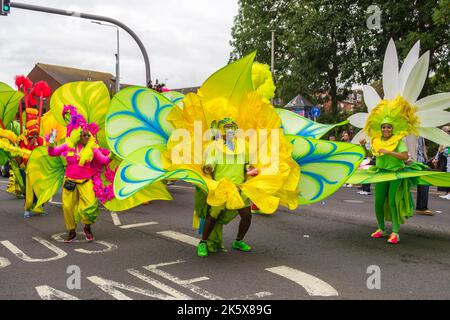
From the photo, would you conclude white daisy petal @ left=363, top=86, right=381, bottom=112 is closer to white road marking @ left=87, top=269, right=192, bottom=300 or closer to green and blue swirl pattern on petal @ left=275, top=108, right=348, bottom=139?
green and blue swirl pattern on petal @ left=275, top=108, right=348, bottom=139

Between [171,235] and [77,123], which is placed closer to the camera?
[77,123]

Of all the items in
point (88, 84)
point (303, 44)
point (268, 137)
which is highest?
point (303, 44)

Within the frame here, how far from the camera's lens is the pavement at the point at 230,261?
154 inches

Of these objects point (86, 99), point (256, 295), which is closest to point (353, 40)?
point (86, 99)

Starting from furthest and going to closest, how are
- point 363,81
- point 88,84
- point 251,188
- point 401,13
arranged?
1. point 363,81
2. point 401,13
3. point 88,84
4. point 251,188

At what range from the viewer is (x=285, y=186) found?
4594 mm

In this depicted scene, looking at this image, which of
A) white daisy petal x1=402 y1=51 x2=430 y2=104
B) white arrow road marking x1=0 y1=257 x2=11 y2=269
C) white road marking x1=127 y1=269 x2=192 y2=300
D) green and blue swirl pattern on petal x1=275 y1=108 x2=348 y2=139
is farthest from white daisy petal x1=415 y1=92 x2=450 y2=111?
white arrow road marking x1=0 y1=257 x2=11 y2=269

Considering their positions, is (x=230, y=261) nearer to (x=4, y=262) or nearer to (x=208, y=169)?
(x=208, y=169)

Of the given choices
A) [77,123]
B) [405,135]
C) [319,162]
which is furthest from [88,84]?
[405,135]

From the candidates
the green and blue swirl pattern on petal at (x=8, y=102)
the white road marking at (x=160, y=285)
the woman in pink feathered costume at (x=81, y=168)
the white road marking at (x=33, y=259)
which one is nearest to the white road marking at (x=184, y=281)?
the white road marking at (x=160, y=285)

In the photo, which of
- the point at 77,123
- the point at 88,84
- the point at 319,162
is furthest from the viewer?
the point at 88,84

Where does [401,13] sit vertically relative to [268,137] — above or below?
above
